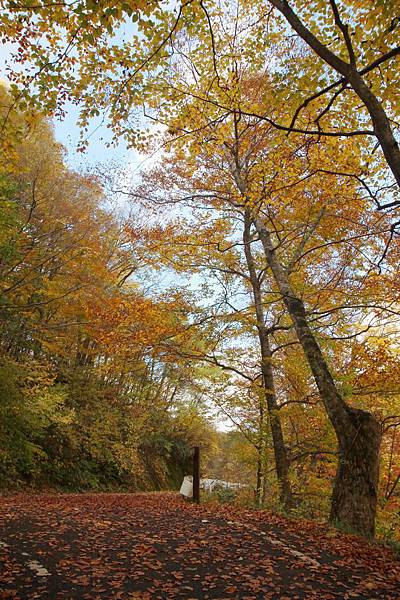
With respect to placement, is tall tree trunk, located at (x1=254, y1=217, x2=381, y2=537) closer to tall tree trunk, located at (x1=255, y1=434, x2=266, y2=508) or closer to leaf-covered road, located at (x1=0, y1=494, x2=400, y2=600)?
leaf-covered road, located at (x1=0, y1=494, x2=400, y2=600)

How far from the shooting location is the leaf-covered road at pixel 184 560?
132 inches

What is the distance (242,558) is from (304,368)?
20.2 ft

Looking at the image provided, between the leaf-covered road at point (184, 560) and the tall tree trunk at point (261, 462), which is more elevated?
the tall tree trunk at point (261, 462)

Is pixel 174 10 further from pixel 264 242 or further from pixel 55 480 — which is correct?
pixel 55 480

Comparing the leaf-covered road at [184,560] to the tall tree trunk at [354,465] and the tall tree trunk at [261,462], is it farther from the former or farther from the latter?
Answer: the tall tree trunk at [261,462]

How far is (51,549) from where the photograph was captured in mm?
4191

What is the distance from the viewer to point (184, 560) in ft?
13.5

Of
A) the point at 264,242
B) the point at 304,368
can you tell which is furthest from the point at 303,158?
the point at 304,368

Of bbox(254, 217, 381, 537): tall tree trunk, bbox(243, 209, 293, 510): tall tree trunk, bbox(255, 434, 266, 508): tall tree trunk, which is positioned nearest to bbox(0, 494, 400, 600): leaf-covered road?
bbox(254, 217, 381, 537): tall tree trunk

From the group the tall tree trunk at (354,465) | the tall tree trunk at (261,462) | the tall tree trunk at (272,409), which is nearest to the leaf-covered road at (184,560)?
the tall tree trunk at (354,465)

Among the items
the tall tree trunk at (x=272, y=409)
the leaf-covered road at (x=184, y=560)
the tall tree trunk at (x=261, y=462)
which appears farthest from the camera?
the tall tree trunk at (x=261, y=462)

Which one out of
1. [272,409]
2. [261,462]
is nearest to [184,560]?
[272,409]

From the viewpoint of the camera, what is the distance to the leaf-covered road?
3348mm

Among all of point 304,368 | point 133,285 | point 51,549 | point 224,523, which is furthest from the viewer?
point 133,285
